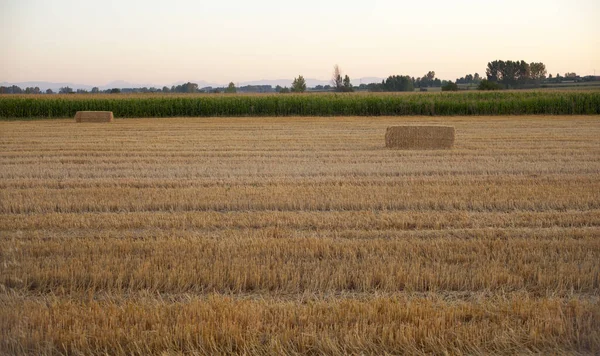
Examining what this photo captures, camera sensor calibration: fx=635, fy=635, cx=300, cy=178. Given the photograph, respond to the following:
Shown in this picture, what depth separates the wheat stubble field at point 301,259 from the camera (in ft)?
16.1

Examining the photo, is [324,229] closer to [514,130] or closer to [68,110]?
[514,130]

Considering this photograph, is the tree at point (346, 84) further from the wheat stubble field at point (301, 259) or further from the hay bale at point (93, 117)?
the wheat stubble field at point (301, 259)

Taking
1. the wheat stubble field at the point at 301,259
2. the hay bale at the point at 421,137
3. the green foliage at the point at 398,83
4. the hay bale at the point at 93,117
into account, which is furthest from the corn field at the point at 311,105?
the green foliage at the point at 398,83

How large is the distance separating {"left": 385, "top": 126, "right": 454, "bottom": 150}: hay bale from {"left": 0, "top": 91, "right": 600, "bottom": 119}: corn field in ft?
75.1

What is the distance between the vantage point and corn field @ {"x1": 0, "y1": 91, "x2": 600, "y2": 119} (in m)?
40.5

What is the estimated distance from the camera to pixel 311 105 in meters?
42.3

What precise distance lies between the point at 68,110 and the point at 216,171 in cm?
3219

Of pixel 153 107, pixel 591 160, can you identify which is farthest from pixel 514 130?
pixel 153 107

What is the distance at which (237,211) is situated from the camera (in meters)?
9.73

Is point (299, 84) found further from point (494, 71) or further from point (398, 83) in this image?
point (494, 71)

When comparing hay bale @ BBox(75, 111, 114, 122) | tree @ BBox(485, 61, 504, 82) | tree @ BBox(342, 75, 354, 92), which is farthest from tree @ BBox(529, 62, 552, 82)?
hay bale @ BBox(75, 111, 114, 122)

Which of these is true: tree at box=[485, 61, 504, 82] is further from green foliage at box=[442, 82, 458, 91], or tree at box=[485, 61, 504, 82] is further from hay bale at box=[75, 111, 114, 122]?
hay bale at box=[75, 111, 114, 122]

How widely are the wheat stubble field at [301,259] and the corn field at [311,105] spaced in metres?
27.5

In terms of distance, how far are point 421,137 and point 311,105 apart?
23917mm
